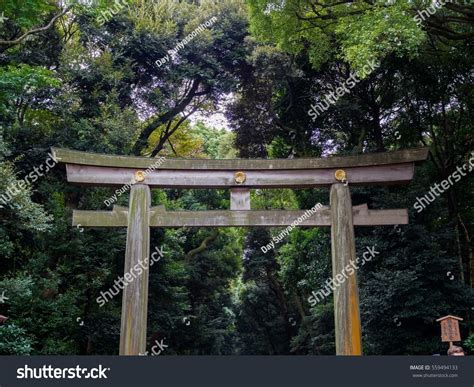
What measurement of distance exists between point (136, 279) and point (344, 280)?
3.69 m

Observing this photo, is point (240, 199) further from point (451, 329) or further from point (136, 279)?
point (451, 329)

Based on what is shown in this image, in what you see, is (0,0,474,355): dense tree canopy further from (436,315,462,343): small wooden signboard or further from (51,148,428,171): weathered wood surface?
(436,315,462,343): small wooden signboard

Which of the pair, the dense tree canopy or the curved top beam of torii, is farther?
the dense tree canopy

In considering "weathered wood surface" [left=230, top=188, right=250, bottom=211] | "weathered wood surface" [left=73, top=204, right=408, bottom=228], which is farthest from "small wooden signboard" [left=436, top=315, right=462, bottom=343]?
"weathered wood surface" [left=230, top=188, right=250, bottom=211]

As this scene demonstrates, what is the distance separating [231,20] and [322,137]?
17.7 ft

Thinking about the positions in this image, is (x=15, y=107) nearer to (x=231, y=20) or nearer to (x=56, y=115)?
(x=56, y=115)

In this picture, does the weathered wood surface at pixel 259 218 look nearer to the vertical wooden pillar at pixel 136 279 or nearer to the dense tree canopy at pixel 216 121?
the vertical wooden pillar at pixel 136 279

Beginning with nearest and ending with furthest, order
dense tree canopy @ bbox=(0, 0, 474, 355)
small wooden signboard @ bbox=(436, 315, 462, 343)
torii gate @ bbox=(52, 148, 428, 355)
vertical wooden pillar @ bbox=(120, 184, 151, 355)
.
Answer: small wooden signboard @ bbox=(436, 315, 462, 343), vertical wooden pillar @ bbox=(120, 184, 151, 355), torii gate @ bbox=(52, 148, 428, 355), dense tree canopy @ bbox=(0, 0, 474, 355)

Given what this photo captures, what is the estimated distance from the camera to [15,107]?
14273 millimetres

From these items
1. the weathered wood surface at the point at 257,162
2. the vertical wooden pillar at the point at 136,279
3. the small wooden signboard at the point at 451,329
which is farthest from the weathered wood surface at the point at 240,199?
the small wooden signboard at the point at 451,329

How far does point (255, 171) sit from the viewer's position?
30.7 feet

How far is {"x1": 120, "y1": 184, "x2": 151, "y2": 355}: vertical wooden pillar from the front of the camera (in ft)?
27.6

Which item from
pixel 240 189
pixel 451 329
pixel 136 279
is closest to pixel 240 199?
pixel 240 189

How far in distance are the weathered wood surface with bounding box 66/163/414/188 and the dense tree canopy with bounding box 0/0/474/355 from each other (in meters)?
2.01
